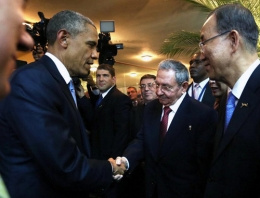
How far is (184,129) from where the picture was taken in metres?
2.54

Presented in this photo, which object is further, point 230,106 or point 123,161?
point 123,161

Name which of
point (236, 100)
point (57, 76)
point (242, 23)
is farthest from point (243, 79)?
point (57, 76)

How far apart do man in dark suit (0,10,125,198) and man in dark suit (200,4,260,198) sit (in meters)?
0.67

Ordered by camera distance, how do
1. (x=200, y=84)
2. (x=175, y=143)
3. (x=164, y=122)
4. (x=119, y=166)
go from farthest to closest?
(x=200, y=84) < (x=164, y=122) < (x=175, y=143) < (x=119, y=166)

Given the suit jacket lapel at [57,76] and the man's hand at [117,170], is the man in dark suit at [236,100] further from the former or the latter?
the suit jacket lapel at [57,76]

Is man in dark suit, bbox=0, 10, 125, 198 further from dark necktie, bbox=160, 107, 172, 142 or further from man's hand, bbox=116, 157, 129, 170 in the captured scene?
dark necktie, bbox=160, 107, 172, 142

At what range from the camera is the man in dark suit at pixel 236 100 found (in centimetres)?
163

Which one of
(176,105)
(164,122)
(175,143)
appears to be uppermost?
(176,105)

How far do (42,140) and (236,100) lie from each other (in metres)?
1.05

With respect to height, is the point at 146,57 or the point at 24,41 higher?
the point at 24,41

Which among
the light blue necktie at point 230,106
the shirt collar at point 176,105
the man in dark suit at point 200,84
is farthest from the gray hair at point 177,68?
the man in dark suit at point 200,84

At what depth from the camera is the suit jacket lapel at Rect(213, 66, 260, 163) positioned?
1.69 meters

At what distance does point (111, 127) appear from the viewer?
3793mm

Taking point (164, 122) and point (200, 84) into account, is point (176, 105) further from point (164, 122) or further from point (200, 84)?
point (200, 84)
